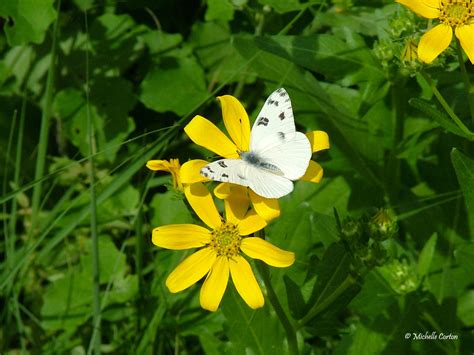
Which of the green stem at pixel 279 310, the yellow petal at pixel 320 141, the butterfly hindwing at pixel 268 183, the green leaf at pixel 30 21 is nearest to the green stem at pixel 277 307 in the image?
the green stem at pixel 279 310

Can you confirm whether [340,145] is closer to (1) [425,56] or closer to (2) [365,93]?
(2) [365,93]

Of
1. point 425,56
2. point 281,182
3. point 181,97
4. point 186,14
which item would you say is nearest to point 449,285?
point 425,56

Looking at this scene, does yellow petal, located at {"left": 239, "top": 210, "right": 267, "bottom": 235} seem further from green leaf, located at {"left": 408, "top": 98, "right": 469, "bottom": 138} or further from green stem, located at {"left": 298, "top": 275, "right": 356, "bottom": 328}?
green leaf, located at {"left": 408, "top": 98, "right": 469, "bottom": 138}

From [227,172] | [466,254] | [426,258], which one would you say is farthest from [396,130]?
[227,172]

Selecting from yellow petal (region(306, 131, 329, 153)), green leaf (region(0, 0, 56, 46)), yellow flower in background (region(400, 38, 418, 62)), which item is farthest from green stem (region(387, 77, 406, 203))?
green leaf (region(0, 0, 56, 46))

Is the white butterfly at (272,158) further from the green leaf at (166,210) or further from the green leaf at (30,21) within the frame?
the green leaf at (30,21)
